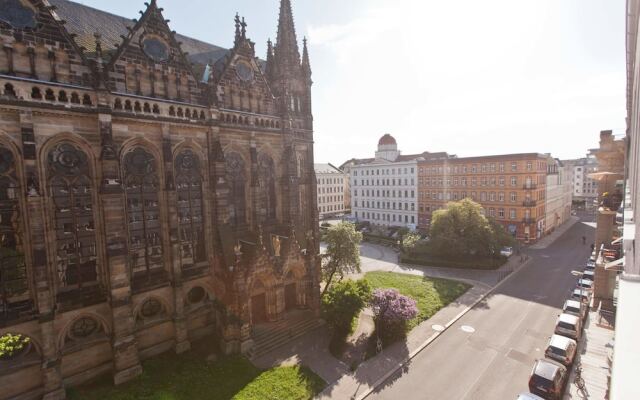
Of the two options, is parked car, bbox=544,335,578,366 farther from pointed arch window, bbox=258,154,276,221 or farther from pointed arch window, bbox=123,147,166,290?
pointed arch window, bbox=123,147,166,290

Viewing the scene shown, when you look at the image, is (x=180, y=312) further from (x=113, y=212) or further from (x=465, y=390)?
(x=465, y=390)

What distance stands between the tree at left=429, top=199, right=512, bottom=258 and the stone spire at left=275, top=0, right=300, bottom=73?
2833 centimetres

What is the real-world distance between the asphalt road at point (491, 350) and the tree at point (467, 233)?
6225 mm

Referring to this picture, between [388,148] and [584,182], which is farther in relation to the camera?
[584,182]

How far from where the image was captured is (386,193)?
75.8 meters

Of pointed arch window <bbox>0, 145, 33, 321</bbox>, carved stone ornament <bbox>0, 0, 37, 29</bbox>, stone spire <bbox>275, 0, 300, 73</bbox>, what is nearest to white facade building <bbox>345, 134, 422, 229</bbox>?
stone spire <bbox>275, 0, 300, 73</bbox>

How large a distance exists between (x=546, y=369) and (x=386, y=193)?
189 ft

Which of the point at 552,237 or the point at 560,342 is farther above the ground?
the point at 560,342

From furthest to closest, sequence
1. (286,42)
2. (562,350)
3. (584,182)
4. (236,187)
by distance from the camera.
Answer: (584,182) < (286,42) < (236,187) < (562,350)

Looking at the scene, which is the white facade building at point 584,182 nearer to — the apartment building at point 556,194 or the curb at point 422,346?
the apartment building at point 556,194

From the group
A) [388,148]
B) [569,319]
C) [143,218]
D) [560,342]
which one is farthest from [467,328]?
[388,148]

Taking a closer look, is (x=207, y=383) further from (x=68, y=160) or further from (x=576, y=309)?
(x=576, y=309)

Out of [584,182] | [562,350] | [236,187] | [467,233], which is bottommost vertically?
[562,350]

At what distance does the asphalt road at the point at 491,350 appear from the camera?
20234 mm
